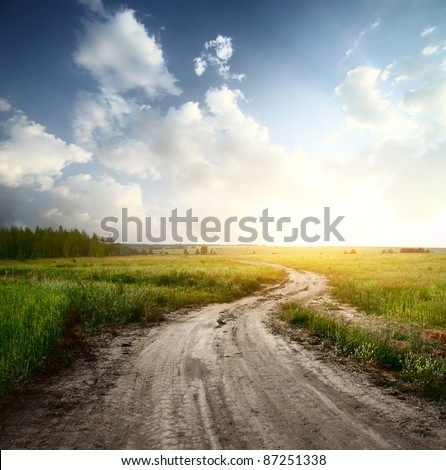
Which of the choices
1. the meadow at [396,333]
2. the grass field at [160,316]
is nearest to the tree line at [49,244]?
the grass field at [160,316]

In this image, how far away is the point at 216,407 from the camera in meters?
→ 5.15

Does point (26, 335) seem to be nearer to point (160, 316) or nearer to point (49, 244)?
point (160, 316)

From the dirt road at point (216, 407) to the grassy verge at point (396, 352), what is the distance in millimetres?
792

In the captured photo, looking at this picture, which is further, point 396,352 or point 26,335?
point 396,352

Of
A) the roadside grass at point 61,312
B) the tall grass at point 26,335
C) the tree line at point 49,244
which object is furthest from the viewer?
the tree line at point 49,244

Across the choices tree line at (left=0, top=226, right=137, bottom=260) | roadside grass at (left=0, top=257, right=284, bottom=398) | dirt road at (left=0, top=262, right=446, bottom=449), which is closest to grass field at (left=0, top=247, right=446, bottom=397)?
roadside grass at (left=0, top=257, right=284, bottom=398)

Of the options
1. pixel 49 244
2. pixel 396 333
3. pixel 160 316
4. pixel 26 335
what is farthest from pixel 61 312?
pixel 49 244

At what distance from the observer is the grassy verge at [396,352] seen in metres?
6.25

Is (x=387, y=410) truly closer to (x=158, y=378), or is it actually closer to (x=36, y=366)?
(x=158, y=378)

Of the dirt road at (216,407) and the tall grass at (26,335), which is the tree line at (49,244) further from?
the dirt road at (216,407)

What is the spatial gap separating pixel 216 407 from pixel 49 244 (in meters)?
103

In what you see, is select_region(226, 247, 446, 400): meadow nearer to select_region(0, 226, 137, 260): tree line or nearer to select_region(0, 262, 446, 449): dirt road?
select_region(0, 262, 446, 449): dirt road
